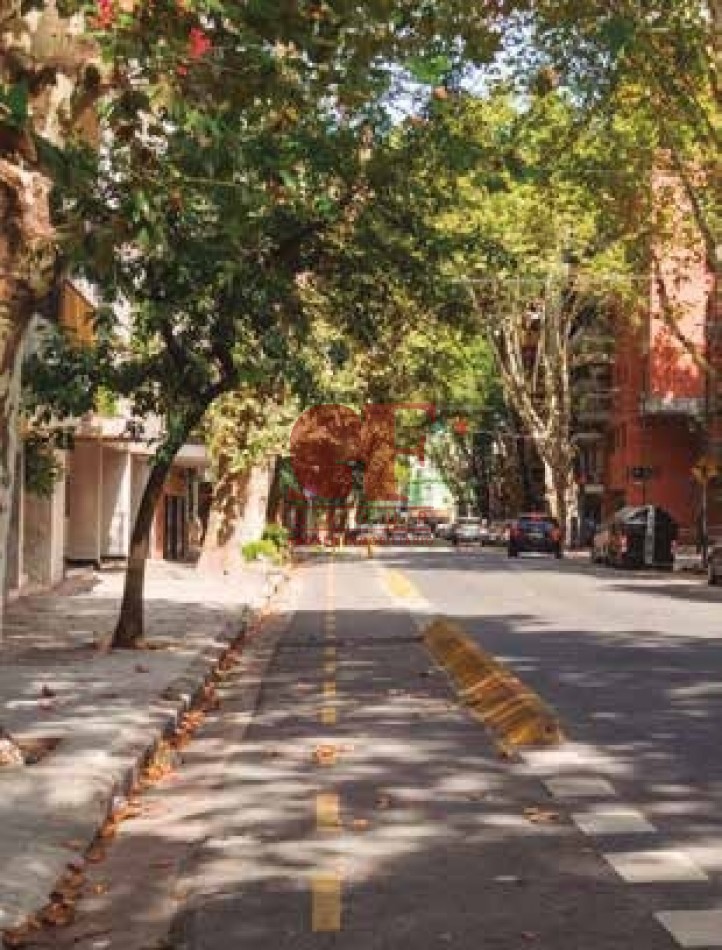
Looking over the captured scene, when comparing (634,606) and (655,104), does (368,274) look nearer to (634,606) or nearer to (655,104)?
(634,606)

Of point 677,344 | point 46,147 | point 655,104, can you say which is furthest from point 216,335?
point 677,344

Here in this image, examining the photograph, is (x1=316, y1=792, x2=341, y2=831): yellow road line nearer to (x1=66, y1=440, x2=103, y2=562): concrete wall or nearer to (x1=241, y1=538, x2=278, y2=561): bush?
(x1=66, y1=440, x2=103, y2=562): concrete wall

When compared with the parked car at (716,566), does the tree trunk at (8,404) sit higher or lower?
higher

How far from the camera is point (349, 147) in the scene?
15.6 m

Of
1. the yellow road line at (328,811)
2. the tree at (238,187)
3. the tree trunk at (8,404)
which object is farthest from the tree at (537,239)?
the yellow road line at (328,811)

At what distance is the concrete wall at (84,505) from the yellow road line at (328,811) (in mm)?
31576

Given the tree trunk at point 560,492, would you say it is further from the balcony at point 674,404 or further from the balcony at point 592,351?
the balcony at point 592,351

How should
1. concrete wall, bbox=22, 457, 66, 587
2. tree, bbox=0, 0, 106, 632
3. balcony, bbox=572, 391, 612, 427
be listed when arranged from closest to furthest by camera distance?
1. tree, bbox=0, 0, 106, 632
2. concrete wall, bbox=22, 457, 66, 587
3. balcony, bbox=572, 391, 612, 427

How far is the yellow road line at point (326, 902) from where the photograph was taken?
241 inches

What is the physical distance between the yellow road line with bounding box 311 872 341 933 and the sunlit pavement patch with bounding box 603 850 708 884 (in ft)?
4.01

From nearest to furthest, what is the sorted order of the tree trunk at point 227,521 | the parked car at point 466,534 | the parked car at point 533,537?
the tree trunk at point 227,521 → the parked car at point 533,537 → the parked car at point 466,534

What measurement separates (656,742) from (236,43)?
5394mm

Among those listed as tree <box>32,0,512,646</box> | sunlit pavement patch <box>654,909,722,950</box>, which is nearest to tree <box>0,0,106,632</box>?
tree <box>32,0,512,646</box>

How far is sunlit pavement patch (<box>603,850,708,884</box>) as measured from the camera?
22.3ft
